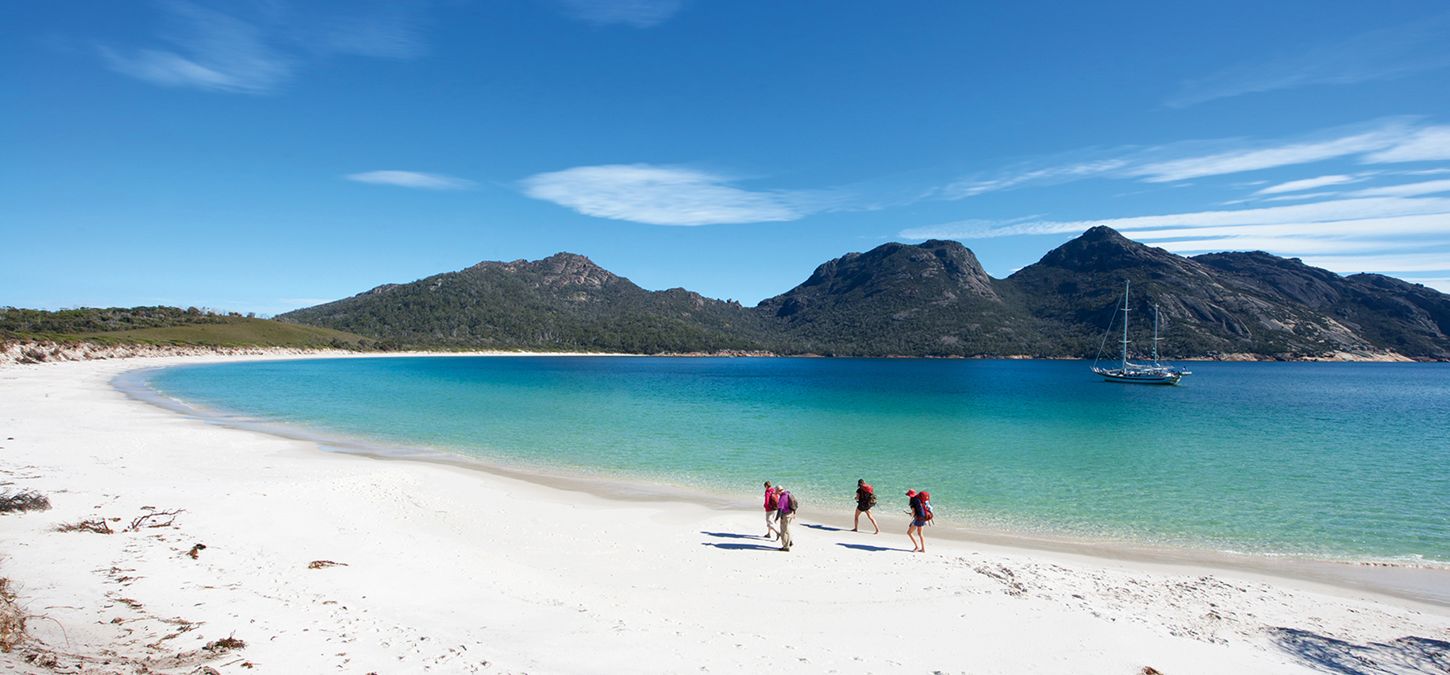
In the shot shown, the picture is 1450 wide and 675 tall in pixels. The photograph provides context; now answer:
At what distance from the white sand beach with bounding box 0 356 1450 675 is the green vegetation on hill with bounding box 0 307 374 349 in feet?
315

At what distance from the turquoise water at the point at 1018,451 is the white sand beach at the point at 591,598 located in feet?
13.8

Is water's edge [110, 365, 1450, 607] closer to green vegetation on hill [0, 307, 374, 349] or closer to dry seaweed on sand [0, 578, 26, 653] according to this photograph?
dry seaweed on sand [0, 578, 26, 653]

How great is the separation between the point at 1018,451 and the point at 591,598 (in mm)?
24260

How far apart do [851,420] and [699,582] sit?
101 feet

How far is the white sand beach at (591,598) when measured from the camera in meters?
7.48

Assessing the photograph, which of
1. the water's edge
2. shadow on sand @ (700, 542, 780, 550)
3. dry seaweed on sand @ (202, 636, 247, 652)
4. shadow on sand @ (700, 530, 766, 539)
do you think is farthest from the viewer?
shadow on sand @ (700, 530, 766, 539)

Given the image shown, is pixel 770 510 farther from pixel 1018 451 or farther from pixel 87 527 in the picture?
pixel 1018 451

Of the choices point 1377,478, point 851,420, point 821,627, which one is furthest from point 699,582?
point 851,420

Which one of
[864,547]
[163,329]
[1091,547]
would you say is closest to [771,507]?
[864,547]

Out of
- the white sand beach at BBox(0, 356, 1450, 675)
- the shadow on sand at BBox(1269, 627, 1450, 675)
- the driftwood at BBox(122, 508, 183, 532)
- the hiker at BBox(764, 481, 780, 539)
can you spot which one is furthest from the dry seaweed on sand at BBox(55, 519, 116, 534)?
the shadow on sand at BBox(1269, 627, 1450, 675)

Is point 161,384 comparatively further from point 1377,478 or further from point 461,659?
point 1377,478

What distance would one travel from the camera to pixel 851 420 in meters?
40.4

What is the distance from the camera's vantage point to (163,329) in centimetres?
12044

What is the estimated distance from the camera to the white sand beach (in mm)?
7484
